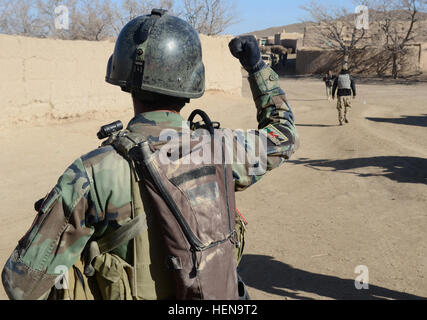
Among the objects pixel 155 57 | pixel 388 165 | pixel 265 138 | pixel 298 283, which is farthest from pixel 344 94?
pixel 155 57

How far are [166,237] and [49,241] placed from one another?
12.5 inches

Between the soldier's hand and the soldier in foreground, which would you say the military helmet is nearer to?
the soldier in foreground

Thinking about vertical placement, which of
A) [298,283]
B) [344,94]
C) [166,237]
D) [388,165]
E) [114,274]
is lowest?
[298,283]

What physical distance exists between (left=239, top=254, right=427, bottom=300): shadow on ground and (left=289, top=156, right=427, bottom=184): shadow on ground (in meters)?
3.66

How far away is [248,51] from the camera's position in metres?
1.75

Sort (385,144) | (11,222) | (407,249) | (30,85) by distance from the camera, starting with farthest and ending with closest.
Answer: (30,85)
(385,144)
(11,222)
(407,249)

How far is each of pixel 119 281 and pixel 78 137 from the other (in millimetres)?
9929

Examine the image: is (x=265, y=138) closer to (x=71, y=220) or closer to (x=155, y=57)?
(x=155, y=57)

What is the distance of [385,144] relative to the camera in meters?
10.1

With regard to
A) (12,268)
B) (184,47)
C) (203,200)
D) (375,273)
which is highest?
(184,47)
